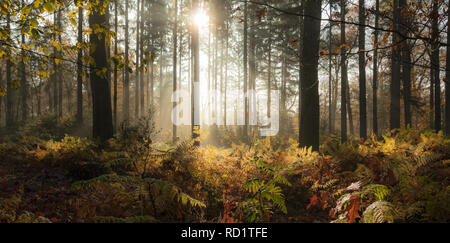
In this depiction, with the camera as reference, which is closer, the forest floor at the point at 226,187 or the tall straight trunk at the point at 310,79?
the forest floor at the point at 226,187

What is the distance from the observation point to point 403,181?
3.62 m

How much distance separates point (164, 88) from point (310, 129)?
93.2ft

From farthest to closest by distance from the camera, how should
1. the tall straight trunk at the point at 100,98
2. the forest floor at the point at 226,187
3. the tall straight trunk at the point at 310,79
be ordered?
the tall straight trunk at the point at 100,98 → the tall straight trunk at the point at 310,79 → the forest floor at the point at 226,187

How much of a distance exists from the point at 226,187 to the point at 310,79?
3690 mm

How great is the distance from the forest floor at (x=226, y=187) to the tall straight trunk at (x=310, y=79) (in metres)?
0.81

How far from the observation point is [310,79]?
6.33 meters

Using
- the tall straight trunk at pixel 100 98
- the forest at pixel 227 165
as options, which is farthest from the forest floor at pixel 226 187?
the tall straight trunk at pixel 100 98

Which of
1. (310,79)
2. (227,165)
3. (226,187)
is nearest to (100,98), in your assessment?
(227,165)

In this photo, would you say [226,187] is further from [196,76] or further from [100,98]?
[196,76]

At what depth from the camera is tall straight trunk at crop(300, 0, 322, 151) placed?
6.32m

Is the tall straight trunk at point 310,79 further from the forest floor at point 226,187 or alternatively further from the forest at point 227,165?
the forest floor at point 226,187

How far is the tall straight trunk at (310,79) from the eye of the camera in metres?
6.32
